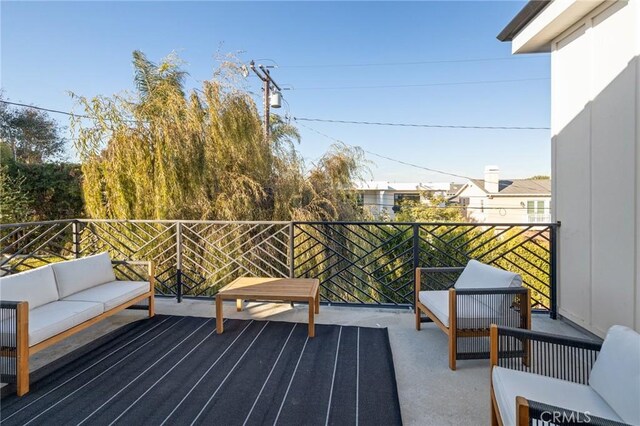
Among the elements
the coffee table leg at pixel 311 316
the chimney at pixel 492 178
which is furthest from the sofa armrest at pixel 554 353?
the chimney at pixel 492 178

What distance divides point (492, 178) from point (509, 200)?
1.24m

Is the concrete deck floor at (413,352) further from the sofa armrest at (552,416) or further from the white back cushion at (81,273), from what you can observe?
the sofa armrest at (552,416)

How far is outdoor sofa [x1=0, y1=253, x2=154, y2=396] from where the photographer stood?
2.12m

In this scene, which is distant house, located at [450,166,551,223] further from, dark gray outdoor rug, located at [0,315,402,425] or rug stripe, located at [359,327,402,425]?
dark gray outdoor rug, located at [0,315,402,425]

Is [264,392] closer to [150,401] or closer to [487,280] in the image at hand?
[150,401]

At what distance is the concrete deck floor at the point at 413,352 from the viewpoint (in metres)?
1.97

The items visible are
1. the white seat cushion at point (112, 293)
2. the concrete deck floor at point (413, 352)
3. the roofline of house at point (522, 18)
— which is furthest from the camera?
the roofline of house at point (522, 18)

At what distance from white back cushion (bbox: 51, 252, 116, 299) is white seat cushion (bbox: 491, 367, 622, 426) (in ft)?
11.0

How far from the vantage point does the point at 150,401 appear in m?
2.02

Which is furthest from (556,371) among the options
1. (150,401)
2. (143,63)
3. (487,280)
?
(143,63)

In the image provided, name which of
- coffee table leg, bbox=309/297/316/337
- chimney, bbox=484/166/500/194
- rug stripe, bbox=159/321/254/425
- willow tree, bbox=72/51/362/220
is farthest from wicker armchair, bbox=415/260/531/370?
chimney, bbox=484/166/500/194

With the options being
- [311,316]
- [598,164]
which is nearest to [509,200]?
[598,164]

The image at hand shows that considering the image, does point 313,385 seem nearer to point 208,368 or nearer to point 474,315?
point 208,368

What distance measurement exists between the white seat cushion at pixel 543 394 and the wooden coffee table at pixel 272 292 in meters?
1.68
